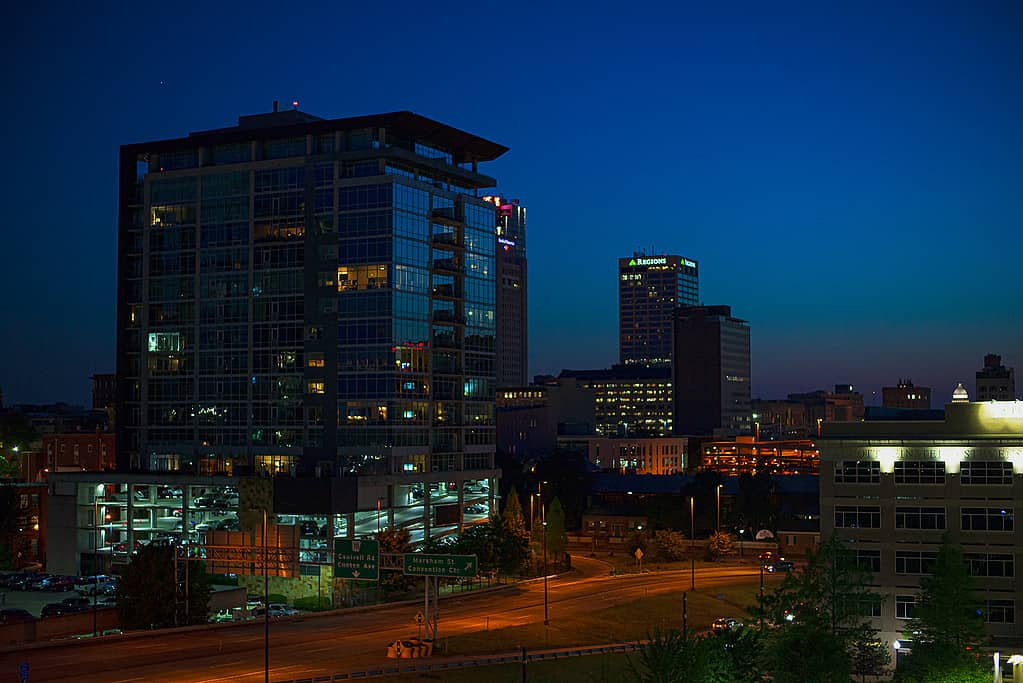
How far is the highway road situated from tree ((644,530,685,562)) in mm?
22031

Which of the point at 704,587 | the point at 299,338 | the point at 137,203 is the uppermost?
the point at 137,203

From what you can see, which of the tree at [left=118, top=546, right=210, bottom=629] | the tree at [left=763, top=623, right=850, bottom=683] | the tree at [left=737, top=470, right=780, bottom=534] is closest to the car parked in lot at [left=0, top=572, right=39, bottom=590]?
the tree at [left=118, top=546, right=210, bottom=629]

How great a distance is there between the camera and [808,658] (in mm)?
74250

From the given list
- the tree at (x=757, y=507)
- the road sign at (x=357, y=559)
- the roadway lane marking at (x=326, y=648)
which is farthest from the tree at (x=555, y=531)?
the road sign at (x=357, y=559)

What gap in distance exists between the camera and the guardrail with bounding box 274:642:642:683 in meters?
81.8

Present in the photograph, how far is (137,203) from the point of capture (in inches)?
6467

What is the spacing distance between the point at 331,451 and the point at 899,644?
77.4 meters

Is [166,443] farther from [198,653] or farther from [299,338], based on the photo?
[198,653]

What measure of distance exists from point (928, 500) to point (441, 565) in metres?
40.1

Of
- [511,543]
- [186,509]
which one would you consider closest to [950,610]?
[511,543]

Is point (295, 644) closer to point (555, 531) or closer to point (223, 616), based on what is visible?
point (223, 616)

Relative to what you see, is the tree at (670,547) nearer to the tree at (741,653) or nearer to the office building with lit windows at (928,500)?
the office building with lit windows at (928,500)

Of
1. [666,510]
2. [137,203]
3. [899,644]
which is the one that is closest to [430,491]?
[666,510]

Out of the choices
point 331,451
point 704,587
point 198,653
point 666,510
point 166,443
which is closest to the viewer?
point 198,653
